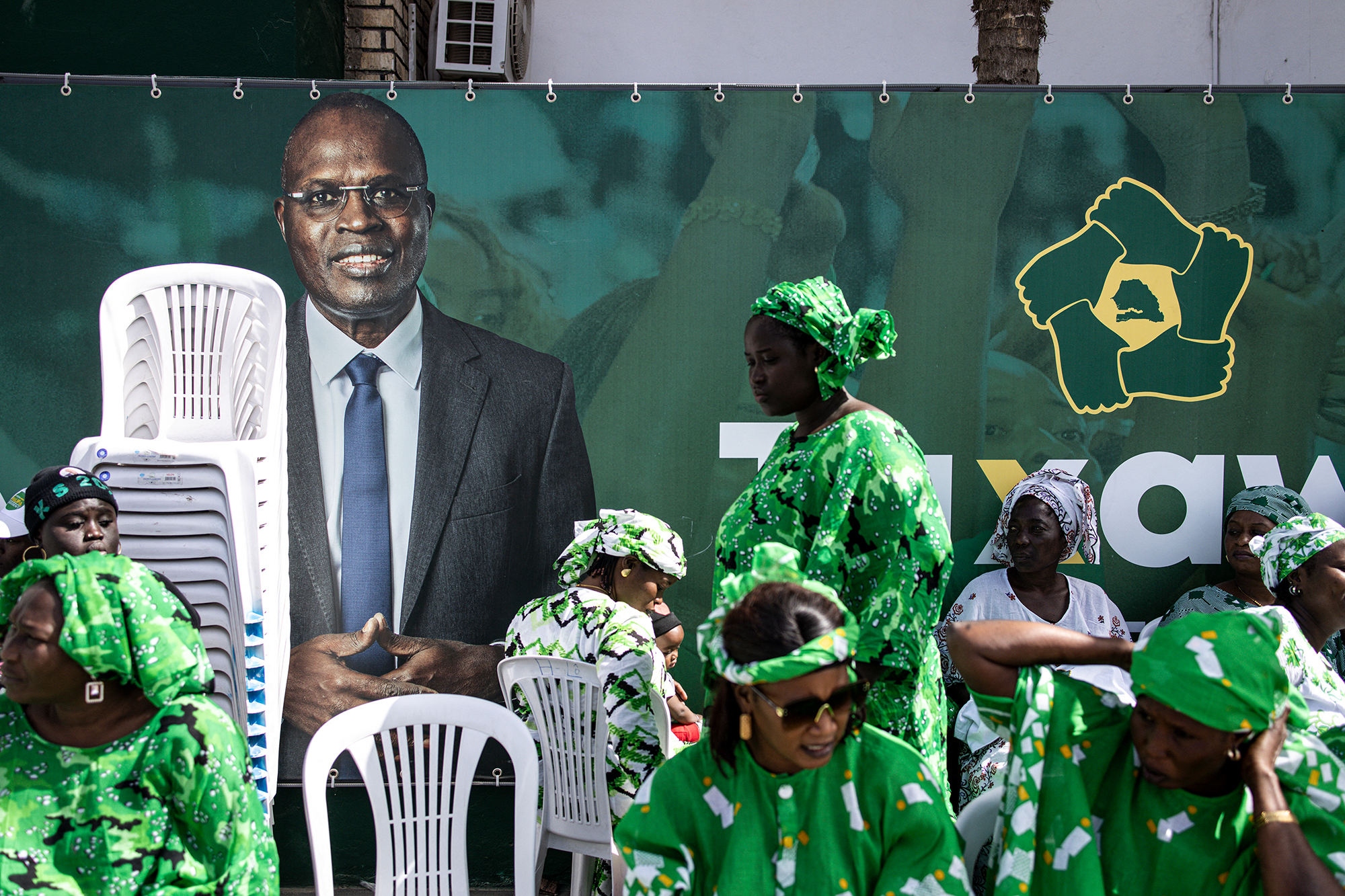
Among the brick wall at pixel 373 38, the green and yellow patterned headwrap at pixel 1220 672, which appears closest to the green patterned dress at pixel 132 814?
the green and yellow patterned headwrap at pixel 1220 672

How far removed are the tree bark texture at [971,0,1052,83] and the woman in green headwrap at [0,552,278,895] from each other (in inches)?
187

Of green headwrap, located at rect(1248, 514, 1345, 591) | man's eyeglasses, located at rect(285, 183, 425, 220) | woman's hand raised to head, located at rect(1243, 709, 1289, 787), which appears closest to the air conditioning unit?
man's eyeglasses, located at rect(285, 183, 425, 220)

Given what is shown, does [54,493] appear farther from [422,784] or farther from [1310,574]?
[1310,574]

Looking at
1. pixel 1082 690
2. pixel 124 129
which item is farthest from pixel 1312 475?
pixel 124 129

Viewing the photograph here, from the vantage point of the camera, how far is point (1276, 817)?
5.37ft

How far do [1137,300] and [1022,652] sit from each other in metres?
2.54

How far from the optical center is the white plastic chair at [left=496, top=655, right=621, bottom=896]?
299 centimetres

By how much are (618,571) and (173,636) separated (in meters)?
1.58

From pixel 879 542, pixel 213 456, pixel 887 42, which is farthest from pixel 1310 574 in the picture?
pixel 887 42

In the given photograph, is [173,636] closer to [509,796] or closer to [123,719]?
[123,719]

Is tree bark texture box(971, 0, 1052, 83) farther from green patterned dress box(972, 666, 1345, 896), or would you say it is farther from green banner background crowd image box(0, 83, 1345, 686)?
green patterned dress box(972, 666, 1345, 896)

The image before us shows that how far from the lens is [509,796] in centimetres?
395

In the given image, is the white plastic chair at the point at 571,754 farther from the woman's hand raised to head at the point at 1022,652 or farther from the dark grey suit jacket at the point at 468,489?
the woman's hand raised to head at the point at 1022,652

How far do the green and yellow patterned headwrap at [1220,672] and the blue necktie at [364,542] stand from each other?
9.60 feet
